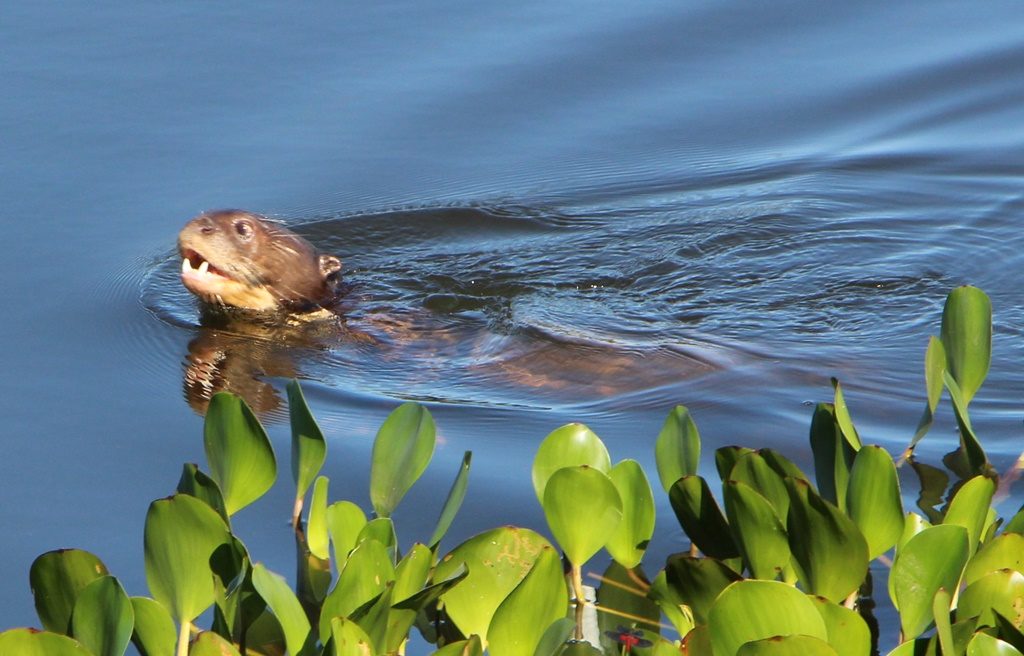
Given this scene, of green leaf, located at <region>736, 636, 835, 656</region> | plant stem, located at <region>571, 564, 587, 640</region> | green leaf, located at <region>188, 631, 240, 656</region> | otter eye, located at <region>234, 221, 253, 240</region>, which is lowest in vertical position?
plant stem, located at <region>571, 564, 587, 640</region>

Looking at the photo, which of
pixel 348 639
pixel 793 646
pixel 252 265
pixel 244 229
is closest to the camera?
pixel 793 646

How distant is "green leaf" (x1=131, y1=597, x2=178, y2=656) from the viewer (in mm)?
3146

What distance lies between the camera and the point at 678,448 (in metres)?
3.74

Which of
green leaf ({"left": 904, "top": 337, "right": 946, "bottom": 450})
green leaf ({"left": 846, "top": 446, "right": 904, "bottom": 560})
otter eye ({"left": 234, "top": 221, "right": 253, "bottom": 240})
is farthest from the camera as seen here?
otter eye ({"left": 234, "top": 221, "right": 253, "bottom": 240})

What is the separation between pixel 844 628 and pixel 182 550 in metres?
1.50

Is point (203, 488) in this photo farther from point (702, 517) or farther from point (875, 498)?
point (875, 498)

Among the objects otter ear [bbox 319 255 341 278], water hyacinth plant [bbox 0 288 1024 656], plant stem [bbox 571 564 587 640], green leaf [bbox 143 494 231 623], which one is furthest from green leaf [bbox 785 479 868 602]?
otter ear [bbox 319 255 341 278]

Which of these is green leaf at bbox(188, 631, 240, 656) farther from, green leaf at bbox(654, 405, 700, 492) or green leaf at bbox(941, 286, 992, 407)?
green leaf at bbox(941, 286, 992, 407)

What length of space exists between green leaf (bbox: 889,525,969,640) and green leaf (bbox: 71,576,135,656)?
1.69m

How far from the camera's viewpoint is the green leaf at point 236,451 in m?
3.54

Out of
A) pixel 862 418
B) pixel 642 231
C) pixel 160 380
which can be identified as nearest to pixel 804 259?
pixel 642 231

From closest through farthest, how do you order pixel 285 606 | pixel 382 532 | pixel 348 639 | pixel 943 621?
pixel 943 621, pixel 348 639, pixel 285 606, pixel 382 532

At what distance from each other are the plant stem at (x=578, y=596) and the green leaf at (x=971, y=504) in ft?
3.05

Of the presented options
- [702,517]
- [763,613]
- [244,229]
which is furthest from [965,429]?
[244,229]
